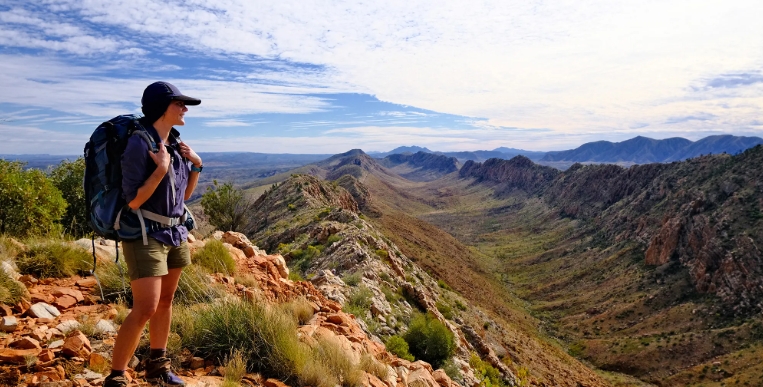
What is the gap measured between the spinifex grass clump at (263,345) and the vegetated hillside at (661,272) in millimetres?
46602

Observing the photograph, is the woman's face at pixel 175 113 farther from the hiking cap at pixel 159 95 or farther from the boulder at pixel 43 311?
the boulder at pixel 43 311

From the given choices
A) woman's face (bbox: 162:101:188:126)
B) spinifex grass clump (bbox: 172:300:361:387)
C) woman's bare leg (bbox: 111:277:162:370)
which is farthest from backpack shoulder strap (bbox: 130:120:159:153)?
spinifex grass clump (bbox: 172:300:361:387)

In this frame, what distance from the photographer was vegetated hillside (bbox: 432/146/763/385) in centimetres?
4384

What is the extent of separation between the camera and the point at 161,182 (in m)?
3.94

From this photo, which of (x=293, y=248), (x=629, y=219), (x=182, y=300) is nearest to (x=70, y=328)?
(x=182, y=300)

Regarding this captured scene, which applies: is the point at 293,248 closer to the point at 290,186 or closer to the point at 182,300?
the point at 182,300

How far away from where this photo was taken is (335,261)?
17.9 meters

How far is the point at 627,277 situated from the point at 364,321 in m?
71.4

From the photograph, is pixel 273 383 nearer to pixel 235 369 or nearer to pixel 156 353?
pixel 235 369

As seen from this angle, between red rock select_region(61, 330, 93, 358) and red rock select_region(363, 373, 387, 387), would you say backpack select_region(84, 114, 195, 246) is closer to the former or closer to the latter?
red rock select_region(61, 330, 93, 358)

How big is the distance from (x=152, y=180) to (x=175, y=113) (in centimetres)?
79

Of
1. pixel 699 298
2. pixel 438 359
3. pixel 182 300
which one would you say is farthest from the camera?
pixel 699 298

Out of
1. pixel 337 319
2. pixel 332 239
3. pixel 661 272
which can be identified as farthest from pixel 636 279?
pixel 337 319

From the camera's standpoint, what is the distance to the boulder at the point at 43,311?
5641mm
